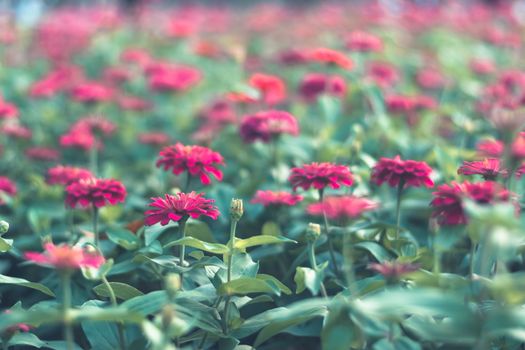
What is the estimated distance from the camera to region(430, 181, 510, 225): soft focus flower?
4.42 ft

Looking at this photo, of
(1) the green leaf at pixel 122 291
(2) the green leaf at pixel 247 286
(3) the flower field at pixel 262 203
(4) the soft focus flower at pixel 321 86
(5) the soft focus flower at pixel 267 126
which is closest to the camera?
(3) the flower field at pixel 262 203

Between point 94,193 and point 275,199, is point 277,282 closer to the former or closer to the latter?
point 275,199

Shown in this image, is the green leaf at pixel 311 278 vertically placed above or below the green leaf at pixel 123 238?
above

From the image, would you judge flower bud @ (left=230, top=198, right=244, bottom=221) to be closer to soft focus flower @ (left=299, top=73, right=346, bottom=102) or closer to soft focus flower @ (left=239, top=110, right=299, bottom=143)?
soft focus flower @ (left=239, top=110, right=299, bottom=143)

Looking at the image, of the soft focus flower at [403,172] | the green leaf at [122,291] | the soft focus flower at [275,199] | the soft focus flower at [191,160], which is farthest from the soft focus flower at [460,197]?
the green leaf at [122,291]

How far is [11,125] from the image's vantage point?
8.53ft

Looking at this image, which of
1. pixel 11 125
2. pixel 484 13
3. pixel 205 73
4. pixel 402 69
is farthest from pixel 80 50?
pixel 484 13

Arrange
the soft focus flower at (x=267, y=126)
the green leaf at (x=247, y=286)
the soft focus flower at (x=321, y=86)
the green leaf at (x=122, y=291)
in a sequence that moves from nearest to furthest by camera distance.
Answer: the green leaf at (x=247, y=286)
the green leaf at (x=122, y=291)
the soft focus flower at (x=267, y=126)
the soft focus flower at (x=321, y=86)

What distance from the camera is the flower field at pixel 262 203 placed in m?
1.28

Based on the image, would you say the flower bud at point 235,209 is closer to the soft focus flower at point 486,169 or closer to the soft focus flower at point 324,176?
the soft focus flower at point 324,176

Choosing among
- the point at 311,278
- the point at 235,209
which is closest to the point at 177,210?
the point at 235,209

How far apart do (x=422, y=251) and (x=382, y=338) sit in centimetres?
41

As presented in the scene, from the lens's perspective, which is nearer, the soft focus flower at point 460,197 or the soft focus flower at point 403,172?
the soft focus flower at point 460,197

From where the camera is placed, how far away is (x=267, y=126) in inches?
81.7
